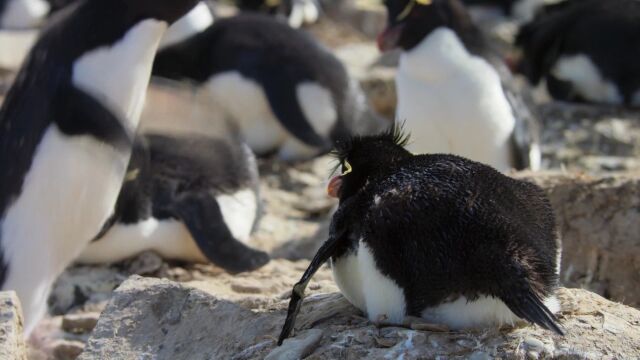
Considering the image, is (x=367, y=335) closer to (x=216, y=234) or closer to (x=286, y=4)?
(x=216, y=234)

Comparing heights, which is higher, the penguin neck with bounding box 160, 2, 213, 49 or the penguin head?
the penguin neck with bounding box 160, 2, 213, 49

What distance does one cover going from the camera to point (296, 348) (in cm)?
240

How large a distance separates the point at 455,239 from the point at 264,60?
409 centimetres

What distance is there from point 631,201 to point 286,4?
6175 mm

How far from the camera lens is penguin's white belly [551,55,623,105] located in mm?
7168

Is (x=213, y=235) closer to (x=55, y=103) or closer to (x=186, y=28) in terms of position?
(x=55, y=103)

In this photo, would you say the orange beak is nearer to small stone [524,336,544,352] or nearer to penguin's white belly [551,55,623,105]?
small stone [524,336,544,352]

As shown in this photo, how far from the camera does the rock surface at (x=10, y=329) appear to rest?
96.2 inches

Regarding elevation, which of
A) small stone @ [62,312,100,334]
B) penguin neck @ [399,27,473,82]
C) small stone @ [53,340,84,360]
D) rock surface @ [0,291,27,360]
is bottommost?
small stone @ [53,340,84,360]

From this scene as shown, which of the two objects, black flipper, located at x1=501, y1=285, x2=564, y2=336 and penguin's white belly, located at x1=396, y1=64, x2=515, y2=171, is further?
penguin's white belly, located at x1=396, y1=64, x2=515, y2=171

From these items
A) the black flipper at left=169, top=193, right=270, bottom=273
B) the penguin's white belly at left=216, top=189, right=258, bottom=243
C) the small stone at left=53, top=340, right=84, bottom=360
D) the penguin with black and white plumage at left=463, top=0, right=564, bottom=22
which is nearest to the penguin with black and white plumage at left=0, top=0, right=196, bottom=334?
the small stone at left=53, top=340, right=84, bottom=360

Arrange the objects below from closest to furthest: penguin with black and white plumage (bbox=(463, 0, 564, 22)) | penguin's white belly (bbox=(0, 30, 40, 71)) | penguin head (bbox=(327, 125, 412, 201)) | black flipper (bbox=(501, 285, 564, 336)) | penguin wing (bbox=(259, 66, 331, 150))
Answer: black flipper (bbox=(501, 285, 564, 336)) → penguin head (bbox=(327, 125, 412, 201)) → penguin wing (bbox=(259, 66, 331, 150)) → penguin's white belly (bbox=(0, 30, 40, 71)) → penguin with black and white plumage (bbox=(463, 0, 564, 22))

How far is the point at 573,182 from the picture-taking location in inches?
158

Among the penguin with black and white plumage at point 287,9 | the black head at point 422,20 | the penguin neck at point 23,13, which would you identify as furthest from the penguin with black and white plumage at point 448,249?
the penguin with black and white plumage at point 287,9
